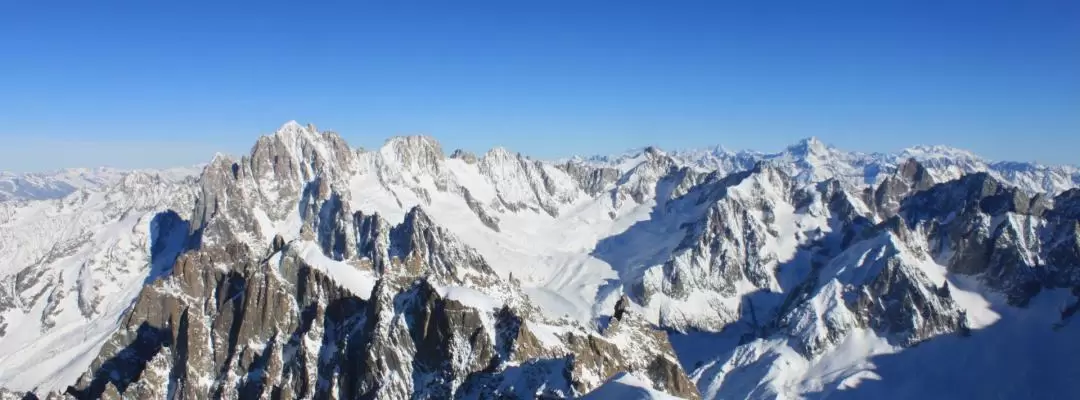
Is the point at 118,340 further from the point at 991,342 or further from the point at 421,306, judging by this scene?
the point at 991,342

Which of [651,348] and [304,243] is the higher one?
[304,243]

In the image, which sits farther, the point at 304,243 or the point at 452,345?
the point at 304,243

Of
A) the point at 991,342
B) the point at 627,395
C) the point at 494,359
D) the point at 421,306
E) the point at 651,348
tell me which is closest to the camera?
the point at 627,395

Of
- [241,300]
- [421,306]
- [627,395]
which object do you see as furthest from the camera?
[241,300]

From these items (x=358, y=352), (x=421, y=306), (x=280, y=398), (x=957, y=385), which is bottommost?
(x=957, y=385)

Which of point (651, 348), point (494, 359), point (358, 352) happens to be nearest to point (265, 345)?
point (358, 352)

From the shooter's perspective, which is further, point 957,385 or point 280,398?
point 957,385

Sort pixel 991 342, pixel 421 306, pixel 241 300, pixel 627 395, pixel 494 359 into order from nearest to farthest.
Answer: pixel 627 395, pixel 494 359, pixel 421 306, pixel 241 300, pixel 991 342

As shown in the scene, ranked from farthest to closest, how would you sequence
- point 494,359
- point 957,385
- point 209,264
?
point 957,385 < point 209,264 < point 494,359

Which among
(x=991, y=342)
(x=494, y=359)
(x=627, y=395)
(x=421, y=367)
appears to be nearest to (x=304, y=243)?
(x=421, y=367)
